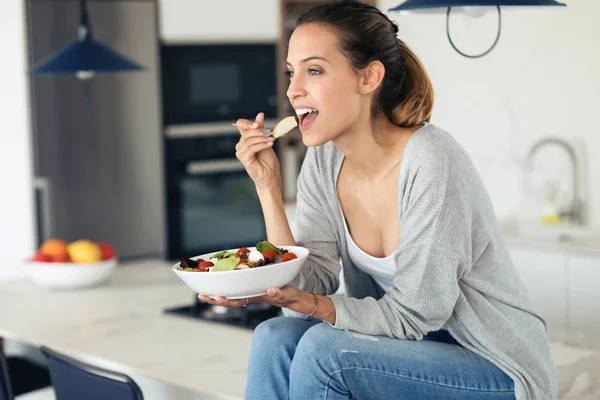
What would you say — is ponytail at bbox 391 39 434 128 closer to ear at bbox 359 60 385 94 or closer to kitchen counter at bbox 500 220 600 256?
ear at bbox 359 60 385 94

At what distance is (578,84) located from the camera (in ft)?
12.0

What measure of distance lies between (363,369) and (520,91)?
2.31m

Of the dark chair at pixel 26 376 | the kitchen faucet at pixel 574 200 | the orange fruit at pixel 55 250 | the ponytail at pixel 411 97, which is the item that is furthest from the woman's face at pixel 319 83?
the kitchen faucet at pixel 574 200

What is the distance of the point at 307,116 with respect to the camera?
1.90 meters

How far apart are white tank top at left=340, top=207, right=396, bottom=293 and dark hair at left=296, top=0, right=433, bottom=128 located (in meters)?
0.27

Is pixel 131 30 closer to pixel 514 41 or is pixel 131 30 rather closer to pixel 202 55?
pixel 202 55

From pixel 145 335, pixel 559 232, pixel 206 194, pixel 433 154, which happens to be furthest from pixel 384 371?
pixel 206 194

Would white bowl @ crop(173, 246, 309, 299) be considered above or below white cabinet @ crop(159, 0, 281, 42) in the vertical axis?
below

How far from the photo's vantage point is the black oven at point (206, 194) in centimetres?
506

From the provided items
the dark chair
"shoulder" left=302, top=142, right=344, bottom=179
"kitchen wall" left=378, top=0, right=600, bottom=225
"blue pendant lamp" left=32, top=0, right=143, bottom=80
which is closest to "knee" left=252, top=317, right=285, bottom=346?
"shoulder" left=302, top=142, right=344, bottom=179

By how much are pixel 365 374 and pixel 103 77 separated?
3.29 m

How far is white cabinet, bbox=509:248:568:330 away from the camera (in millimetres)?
3332

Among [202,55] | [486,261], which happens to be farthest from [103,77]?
[486,261]

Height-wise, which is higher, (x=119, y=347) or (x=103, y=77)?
(x=103, y=77)
